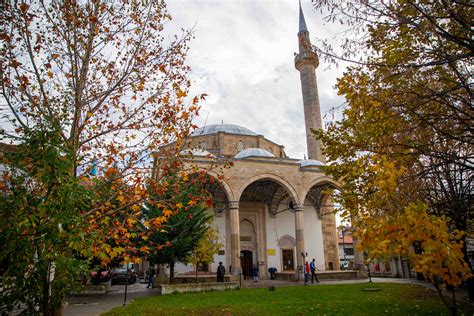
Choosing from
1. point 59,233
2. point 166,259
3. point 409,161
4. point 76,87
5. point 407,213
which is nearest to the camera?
point 407,213

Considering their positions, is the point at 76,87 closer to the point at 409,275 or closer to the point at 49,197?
the point at 49,197

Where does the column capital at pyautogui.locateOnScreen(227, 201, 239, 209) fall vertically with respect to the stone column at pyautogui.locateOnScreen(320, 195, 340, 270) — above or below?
above

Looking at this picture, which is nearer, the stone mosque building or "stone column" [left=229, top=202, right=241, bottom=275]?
"stone column" [left=229, top=202, right=241, bottom=275]

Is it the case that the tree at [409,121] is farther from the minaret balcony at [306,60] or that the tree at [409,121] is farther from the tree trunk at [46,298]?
the minaret balcony at [306,60]

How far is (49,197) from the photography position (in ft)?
11.8

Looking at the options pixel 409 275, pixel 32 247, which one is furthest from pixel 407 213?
pixel 409 275

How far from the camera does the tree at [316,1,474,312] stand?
118 inches

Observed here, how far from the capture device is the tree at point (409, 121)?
118 inches

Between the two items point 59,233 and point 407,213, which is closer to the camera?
point 407,213

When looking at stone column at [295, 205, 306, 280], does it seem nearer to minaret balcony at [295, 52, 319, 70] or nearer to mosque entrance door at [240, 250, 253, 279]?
mosque entrance door at [240, 250, 253, 279]

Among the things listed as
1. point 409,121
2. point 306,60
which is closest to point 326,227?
point 306,60

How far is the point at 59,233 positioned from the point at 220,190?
19.3 metres

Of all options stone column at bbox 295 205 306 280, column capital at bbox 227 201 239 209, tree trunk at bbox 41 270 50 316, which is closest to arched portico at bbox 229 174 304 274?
stone column at bbox 295 205 306 280

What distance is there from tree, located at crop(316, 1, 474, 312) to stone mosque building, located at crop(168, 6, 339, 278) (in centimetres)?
1239
